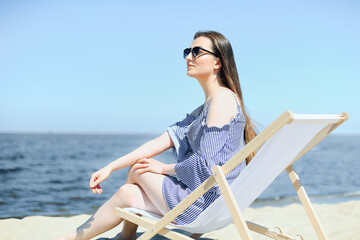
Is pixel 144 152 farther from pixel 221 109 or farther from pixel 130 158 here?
pixel 221 109

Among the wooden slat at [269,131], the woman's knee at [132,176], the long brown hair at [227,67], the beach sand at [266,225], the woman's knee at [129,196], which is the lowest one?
the beach sand at [266,225]

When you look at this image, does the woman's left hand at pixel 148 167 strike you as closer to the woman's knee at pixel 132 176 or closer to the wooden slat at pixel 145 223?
the woman's knee at pixel 132 176

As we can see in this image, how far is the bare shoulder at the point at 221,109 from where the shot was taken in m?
2.47

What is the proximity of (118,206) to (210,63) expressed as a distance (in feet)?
3.94

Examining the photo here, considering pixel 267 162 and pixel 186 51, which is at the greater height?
pixel 186 51

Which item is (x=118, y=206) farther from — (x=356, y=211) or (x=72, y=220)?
(x=356, y=211)

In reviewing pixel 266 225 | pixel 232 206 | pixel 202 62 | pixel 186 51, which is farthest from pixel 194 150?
pixel 266 225

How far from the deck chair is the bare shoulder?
350 mm

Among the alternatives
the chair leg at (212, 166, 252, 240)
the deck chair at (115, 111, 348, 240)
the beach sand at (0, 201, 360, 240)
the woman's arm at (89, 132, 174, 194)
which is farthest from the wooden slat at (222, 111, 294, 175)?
the beach sand at (0, 201, 360, 240)

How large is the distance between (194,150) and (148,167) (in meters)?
0.39

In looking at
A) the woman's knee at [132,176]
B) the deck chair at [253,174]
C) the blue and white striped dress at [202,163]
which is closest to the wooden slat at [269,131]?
the deck chair at [253,174]

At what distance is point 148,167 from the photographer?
2527mm

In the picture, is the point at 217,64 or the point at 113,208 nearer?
the point at 113,208

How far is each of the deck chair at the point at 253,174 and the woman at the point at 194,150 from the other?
0.44 ft
